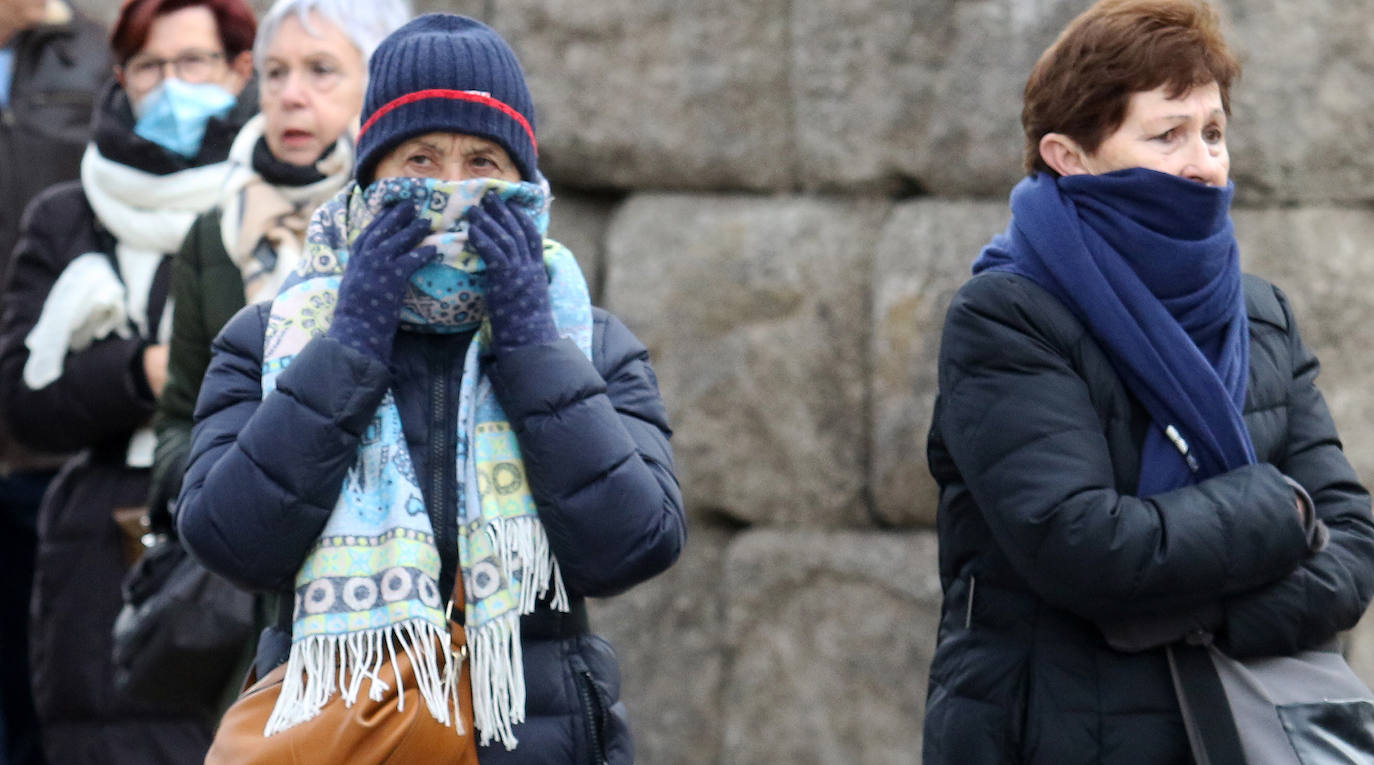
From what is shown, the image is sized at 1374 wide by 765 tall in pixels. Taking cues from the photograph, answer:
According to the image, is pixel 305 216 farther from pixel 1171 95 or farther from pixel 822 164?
pixel 1171 95

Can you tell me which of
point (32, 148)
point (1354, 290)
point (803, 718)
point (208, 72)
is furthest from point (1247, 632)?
point (32, 148)

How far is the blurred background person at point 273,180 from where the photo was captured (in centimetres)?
348

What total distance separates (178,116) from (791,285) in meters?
1.36

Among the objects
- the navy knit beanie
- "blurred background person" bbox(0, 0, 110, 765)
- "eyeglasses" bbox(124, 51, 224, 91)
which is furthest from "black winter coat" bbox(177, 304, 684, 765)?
"blurred background person" bbox(0, 0, 110, 765)

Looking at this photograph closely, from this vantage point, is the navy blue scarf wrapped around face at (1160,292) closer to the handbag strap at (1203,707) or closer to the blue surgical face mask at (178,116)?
the handbag strap at (1203,707)

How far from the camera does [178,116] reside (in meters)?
3.96

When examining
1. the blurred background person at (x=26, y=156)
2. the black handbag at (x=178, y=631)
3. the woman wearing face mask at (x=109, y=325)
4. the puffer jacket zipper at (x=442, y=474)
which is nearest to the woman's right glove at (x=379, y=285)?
the puffer jacket zipper at (x=442, y=474)

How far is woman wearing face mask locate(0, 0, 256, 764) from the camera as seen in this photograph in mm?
3965

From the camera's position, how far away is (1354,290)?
374 cm

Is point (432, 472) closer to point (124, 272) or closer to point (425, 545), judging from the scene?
point (425, 545)

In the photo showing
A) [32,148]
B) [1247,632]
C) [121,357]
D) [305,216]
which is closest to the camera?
[1247,632]

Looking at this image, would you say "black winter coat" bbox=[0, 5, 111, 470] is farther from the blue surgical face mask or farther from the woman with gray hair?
the woman with gray hair

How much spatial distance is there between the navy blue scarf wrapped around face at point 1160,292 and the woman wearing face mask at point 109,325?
77.1 inches

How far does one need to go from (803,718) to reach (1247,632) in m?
1.75
